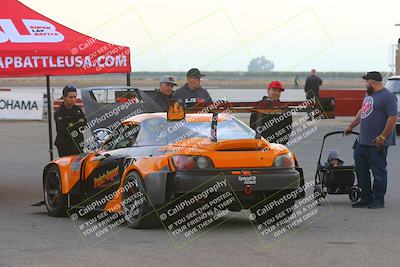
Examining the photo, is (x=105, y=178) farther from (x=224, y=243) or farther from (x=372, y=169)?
(x=372, y=169)

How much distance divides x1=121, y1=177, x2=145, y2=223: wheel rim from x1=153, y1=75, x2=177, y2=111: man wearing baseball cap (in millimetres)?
3721

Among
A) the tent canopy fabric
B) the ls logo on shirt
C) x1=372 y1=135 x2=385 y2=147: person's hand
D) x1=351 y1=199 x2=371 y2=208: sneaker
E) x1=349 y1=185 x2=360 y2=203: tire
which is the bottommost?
x1=351 y1=199 x2=371 y2=208: sneaker

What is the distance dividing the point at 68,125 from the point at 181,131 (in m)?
3.17

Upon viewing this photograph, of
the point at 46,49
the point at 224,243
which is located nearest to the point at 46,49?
the point at 46,49

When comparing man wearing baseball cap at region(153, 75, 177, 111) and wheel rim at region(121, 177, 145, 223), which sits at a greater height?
man wearing baseball cap at region(153, 75, 177, 111)

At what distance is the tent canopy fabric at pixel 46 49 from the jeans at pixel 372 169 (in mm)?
3641

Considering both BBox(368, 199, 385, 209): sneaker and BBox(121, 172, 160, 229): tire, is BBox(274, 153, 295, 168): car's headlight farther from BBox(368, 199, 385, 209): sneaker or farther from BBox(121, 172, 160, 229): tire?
BBox(368, 199, 385, 209): sneaker

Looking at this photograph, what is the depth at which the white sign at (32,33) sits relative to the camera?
42.3 feet

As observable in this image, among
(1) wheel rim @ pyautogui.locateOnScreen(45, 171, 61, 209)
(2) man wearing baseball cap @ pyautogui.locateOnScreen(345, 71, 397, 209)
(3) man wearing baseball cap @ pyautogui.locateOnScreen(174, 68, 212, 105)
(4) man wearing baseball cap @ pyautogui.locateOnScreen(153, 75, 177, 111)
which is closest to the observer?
(1) wheel rim @ pyautogui.locateOnScreen(45, 171, 61, 209)

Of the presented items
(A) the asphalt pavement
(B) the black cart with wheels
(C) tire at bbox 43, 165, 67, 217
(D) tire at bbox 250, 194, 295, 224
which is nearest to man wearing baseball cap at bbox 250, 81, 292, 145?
(B) the black cart with wheels

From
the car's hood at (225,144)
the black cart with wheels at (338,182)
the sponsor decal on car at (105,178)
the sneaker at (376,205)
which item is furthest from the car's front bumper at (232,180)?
the black cart with wheels at (338,182)

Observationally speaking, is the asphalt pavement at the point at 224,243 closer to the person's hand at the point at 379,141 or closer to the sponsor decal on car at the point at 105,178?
the sponsor decal on car at the point at 105,178

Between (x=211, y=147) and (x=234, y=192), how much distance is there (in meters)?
0.50

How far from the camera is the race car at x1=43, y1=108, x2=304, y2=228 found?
9.79 m
